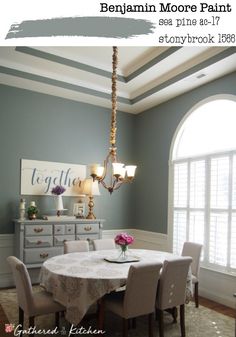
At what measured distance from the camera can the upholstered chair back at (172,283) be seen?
2.83 metres

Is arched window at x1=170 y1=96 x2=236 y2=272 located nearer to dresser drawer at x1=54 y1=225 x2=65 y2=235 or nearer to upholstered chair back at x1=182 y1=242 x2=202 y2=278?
upholstered chair back at x1=182 y1=242 x2=202 y2=278

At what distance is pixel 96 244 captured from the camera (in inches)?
162

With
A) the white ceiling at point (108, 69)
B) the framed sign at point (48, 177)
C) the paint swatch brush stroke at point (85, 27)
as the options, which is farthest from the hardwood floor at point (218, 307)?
the paint swatch brush stroke at point (85, 27)

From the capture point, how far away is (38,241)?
4371mm

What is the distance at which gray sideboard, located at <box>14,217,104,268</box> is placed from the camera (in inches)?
169

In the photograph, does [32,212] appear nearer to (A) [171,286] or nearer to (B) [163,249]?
(B) [163,249]

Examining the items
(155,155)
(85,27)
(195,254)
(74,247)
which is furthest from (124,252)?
(155,155)

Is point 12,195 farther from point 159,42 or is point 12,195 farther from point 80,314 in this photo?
Answer: point 159,42

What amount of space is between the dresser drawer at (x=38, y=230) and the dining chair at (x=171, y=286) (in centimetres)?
215

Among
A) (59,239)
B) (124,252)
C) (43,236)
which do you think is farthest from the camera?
(59,239)

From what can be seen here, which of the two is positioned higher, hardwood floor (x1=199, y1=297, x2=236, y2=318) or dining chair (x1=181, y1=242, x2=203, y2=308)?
dining chair (x1=181, y1=242, x2=203, y2=308)

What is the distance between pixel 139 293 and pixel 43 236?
2196 millimetres

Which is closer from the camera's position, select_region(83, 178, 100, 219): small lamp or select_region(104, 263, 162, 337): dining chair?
select_region(104, 263, 162, 337): dining chair

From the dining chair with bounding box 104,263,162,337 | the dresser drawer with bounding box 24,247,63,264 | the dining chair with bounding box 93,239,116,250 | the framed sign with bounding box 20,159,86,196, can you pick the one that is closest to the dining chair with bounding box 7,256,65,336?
the dining chair with bounding box 104,263,162,337
